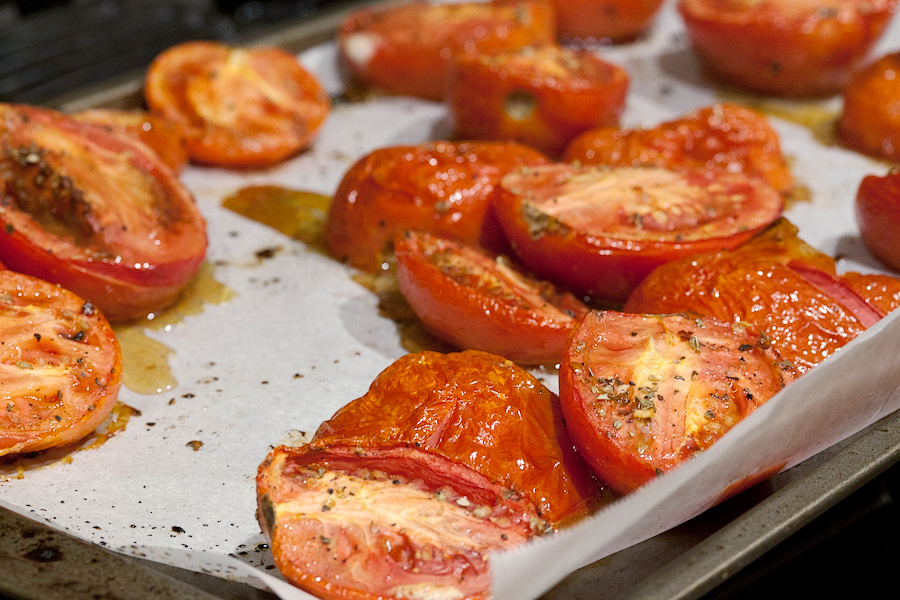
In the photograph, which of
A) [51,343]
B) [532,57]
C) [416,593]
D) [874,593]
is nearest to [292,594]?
[416,593]

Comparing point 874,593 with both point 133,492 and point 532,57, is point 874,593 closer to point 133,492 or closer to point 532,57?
point 133,492

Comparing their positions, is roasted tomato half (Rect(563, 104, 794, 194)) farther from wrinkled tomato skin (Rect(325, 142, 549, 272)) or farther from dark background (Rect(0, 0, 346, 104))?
dark background (Rect(0, 0, 346, 104))

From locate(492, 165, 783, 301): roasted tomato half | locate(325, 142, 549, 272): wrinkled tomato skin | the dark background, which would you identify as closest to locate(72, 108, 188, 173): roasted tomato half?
the dark background

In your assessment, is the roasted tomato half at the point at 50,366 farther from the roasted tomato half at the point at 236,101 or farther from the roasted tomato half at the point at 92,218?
the roasted tomato half at the point at 236,101

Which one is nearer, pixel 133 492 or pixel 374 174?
pixel 133 492

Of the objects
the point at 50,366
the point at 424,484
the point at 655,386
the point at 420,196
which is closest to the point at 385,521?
the point at 424,484

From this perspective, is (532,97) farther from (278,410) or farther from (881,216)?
(278,410)

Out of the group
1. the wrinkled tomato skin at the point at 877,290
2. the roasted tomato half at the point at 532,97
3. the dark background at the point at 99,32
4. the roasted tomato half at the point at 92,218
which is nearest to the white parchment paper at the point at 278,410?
the roasted tomato half at the point at 92,218
